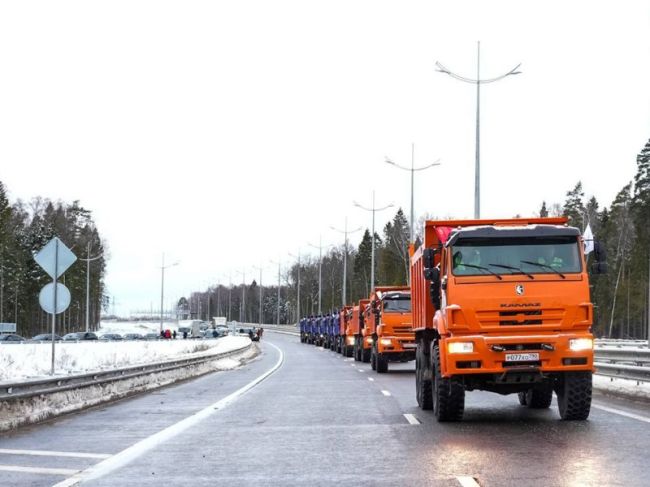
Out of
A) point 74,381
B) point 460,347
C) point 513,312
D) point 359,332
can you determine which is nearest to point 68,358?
point 359,332

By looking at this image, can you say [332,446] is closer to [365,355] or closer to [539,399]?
[539,399]

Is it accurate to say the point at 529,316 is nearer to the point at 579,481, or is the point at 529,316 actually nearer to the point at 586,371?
the point at 586,371

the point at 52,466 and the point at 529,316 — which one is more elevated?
the point at 529,316

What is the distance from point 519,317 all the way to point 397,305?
1946 centimetres

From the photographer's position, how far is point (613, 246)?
97.8 metres

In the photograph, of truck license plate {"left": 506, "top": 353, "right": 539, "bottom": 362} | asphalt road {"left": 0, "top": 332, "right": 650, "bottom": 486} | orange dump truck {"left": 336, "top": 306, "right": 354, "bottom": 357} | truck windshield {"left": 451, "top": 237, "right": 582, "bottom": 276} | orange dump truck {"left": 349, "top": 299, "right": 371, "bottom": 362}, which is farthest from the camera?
orange dump truck {"left": 336, "top": 306, "right": 354, "bottom": 357}

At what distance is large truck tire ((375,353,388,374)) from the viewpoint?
108 feet

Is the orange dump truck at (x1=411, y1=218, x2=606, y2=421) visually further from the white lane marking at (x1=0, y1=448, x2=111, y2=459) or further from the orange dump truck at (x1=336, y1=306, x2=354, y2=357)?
the orange dump truck at (x1=336, y1=306, x2=354, y2=357)

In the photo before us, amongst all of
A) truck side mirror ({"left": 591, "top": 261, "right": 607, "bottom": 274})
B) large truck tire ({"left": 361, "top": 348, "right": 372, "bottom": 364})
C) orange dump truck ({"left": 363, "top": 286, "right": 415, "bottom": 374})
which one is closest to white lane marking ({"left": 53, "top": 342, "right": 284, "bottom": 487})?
truck side mirror ({"left": 591, "top": 261, "right": 607, "bottom": 274})

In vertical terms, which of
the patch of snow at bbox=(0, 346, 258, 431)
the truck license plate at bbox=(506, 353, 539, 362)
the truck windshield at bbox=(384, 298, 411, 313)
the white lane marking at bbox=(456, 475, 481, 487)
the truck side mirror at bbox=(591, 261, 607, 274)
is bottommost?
the patch of snow at bbox=(0, 346, 258, 431)

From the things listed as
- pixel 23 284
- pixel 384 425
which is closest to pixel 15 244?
pixel 23 284

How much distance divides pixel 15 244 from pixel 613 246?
202 feet

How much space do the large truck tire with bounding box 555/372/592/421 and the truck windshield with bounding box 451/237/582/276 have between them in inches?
60.3

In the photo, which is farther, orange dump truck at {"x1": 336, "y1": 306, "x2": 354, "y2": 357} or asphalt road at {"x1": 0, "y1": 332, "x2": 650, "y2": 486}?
orange dump truck at {"x1": 336, "y1": 306, "x2": 354, "y2": 357}
